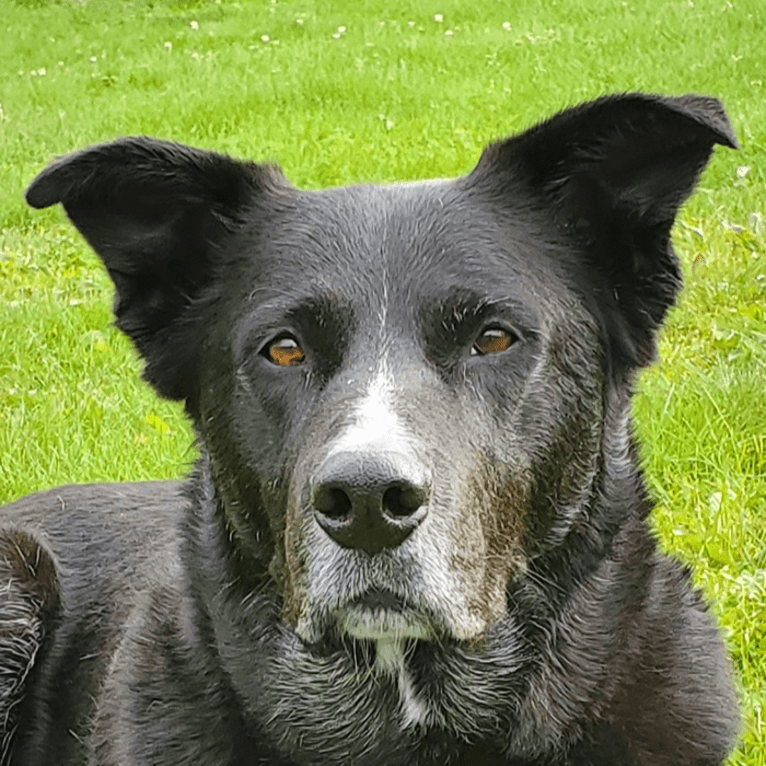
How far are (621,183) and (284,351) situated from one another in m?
0.90

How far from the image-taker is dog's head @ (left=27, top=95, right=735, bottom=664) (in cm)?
242

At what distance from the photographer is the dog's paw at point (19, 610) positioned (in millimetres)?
3705

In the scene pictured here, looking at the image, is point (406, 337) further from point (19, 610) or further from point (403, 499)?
point (19, 610)

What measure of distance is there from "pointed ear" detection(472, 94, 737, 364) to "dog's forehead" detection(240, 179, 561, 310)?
0.11 m

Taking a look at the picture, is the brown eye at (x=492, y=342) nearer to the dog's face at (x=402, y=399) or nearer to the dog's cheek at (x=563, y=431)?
the dog's face at (x=402, y=399)

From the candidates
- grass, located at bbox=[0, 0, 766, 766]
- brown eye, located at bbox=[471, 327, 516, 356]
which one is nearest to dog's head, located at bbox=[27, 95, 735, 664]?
brown eye, located at bbox=[471, 327, 516, 356]

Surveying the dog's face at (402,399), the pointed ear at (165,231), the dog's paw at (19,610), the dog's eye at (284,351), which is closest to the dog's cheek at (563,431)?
the dog's face at (402,399)

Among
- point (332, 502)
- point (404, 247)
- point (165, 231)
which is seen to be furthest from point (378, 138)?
point (332, 502)

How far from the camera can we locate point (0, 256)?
8.02 metres

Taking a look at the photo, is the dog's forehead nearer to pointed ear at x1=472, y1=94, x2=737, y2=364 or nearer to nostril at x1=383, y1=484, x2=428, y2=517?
pointed ear at x1=472, y1=94, x2=737, y2=364

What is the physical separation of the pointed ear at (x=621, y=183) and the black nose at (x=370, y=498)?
Result: 2.83 ft

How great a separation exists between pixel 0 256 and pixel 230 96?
4006 mm

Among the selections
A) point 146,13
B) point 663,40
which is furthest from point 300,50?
point 146,13

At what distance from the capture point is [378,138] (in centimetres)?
983
